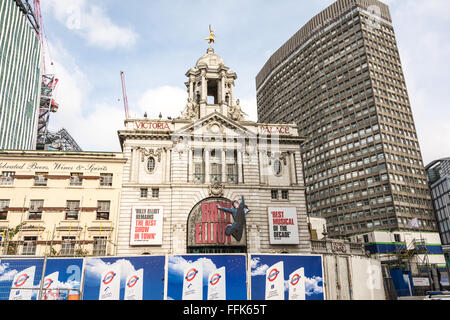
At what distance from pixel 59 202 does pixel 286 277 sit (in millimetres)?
28563

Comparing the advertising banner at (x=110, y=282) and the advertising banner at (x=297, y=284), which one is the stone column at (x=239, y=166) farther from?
the advertising banner at (x=110, y=282)

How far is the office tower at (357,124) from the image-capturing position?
8275cm

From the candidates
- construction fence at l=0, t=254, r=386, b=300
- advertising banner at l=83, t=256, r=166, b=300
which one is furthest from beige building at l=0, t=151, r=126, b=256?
advertising banner at l=83, t=256, r=166, b=300

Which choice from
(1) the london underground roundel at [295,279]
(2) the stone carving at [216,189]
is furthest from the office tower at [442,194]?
(1) the london underground roundel at [295,279]

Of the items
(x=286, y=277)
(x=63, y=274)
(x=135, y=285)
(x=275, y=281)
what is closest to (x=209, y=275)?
(x=275, y=281)

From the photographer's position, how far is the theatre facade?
130 feet

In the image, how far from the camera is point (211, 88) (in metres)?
55.9

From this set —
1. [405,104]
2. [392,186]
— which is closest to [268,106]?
[405,104]

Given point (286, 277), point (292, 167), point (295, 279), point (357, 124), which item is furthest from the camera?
point (357, 124)

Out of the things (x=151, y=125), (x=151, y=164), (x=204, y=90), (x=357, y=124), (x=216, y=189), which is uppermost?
(x=357, y=124)

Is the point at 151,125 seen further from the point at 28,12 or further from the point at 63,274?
the point at 28,12
